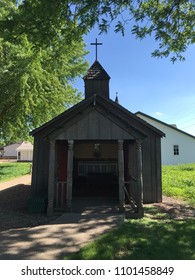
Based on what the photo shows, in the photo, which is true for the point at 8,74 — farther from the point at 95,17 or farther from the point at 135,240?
the point at 135,240

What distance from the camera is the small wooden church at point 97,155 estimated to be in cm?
1038

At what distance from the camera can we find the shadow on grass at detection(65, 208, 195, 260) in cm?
565

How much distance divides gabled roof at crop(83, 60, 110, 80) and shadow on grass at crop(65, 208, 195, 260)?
7.10 metres

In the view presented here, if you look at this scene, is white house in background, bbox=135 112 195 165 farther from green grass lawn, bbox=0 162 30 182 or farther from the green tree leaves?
green grass lawn, bbox=0 162 30 182

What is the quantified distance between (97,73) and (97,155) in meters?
5.61

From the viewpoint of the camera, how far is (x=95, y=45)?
13570 mm

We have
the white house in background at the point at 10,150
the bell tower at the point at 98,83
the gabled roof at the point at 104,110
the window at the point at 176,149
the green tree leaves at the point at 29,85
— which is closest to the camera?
the gabled roof at the point at 104,110

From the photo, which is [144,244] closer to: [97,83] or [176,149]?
[97,83]

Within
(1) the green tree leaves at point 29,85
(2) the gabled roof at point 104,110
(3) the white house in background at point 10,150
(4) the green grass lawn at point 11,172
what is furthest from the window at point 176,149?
(3) the white house in background at point 10,150

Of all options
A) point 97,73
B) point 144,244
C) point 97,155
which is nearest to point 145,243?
point 144,244

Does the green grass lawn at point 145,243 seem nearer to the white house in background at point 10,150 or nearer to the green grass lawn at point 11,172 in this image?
the green grass lawn at point 11,172

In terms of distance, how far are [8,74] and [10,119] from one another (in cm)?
630

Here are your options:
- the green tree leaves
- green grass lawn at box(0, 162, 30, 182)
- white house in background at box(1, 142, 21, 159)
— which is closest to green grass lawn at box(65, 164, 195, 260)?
the green tree leaves

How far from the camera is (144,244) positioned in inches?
246
